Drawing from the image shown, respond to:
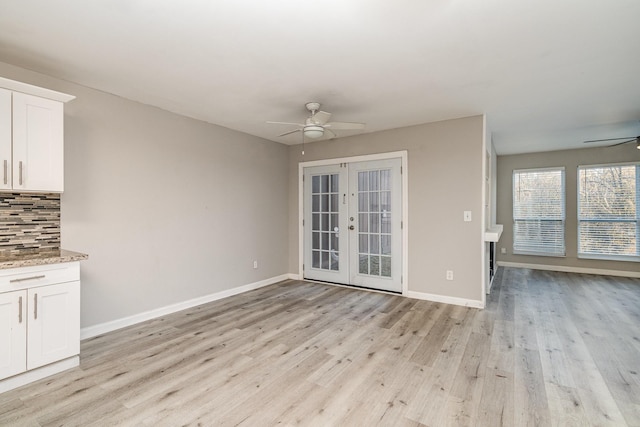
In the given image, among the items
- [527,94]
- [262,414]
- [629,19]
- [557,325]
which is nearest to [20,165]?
[262,414]

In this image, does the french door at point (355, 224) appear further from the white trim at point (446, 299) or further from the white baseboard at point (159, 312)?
the white baseboard at point (159, 312)

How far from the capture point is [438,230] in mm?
4270

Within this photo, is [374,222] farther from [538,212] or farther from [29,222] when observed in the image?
[538,212]

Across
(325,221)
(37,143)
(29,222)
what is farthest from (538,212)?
(29,222)

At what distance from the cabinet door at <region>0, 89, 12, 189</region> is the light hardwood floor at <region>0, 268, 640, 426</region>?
1.56 meters

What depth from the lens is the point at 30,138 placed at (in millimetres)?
2424

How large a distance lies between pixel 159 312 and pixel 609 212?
7.97 metres

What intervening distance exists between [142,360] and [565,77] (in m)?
4.61

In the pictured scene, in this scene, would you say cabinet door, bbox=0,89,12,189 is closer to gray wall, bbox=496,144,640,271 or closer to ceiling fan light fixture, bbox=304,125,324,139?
ceiling fan light fixture, bbox=304,125,324,139

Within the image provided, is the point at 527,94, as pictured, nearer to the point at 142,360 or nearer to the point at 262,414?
the point at 262,414

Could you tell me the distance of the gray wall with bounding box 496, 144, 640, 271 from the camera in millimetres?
5809

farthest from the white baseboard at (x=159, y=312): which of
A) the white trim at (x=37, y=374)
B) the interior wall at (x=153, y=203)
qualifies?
the white trim at (x=37, y=374)

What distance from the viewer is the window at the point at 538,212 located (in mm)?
6332

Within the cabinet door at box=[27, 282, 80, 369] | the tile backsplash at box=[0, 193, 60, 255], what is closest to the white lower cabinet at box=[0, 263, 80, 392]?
the cabinet door at box=[27, 282, 80, 369]
